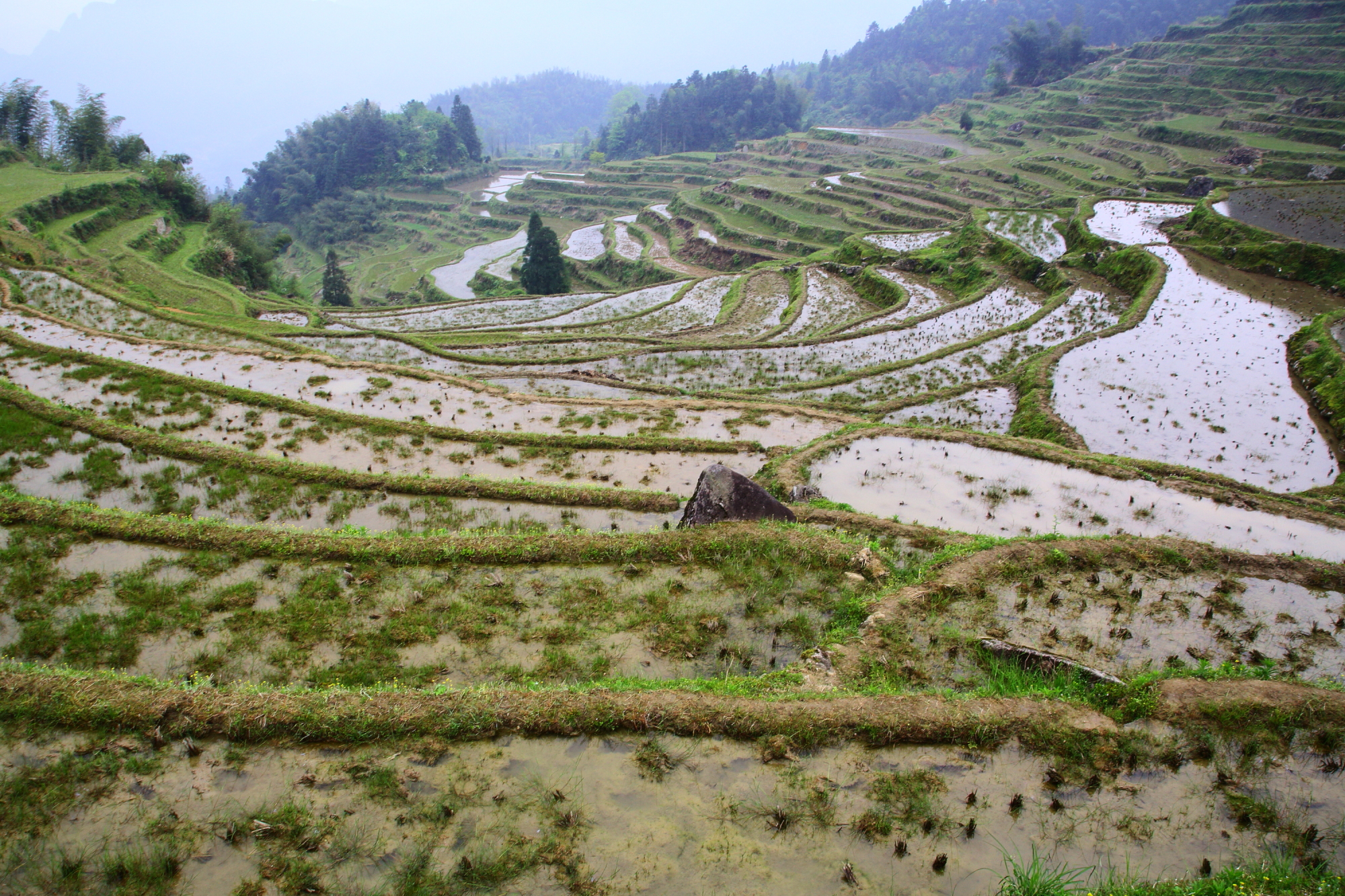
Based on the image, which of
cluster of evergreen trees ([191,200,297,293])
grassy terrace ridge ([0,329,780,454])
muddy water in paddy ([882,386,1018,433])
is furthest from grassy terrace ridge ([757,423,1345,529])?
cluster of evergreen trees ([191,200,297,293])

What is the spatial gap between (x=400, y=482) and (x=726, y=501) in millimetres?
5449

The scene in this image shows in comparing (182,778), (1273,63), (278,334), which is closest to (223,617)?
(182,778)

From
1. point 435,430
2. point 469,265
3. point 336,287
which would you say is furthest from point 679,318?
point 469,265

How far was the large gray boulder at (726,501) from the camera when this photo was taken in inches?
349

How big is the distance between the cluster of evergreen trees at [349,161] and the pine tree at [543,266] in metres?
54.5

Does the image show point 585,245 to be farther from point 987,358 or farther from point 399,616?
point 399,616

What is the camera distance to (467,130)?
97.1m

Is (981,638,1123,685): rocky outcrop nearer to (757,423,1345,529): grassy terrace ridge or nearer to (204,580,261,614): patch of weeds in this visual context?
(757,423,1345,529): grassy terrace ridge

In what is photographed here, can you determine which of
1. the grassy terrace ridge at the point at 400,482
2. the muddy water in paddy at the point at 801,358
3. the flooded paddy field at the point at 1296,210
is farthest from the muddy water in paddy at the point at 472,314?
the flooded paddy field at the point at 1296,210

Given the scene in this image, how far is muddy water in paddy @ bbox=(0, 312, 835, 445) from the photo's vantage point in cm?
1376

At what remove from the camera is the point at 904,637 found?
22.2ft

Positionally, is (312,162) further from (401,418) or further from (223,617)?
(223,617)

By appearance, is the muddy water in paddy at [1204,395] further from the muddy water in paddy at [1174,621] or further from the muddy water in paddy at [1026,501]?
the muddy water in paddy at [1174,621]

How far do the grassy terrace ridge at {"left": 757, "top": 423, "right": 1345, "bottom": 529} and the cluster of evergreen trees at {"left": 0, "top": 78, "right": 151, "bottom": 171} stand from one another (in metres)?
55.9
